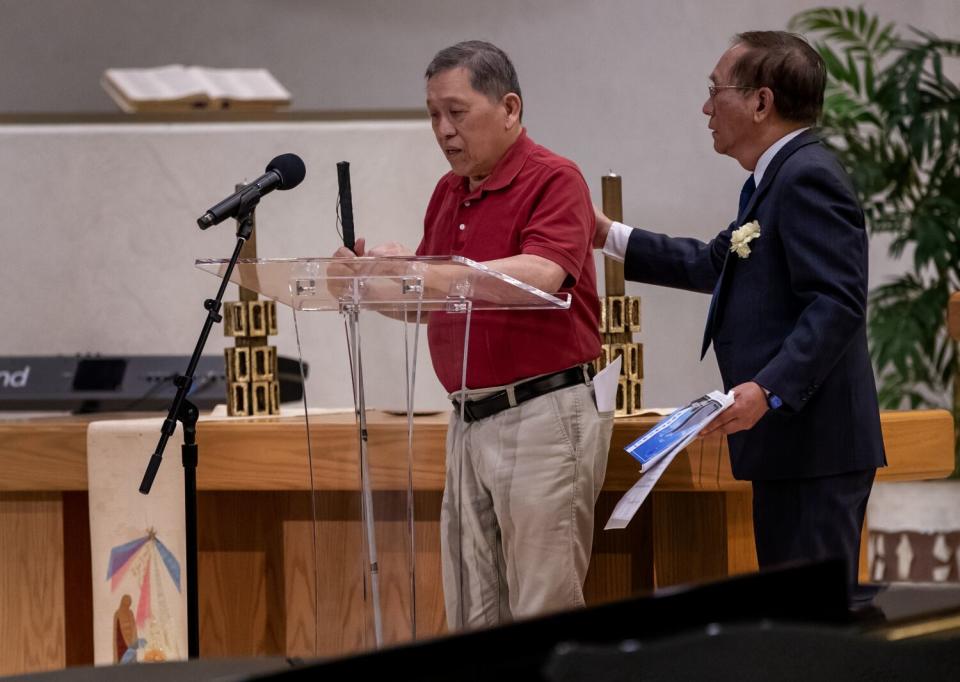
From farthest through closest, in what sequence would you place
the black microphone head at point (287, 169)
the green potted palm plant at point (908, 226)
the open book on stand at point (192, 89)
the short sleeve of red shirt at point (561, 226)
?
the open book on stand at point (192, 89) → the green potted palm plant at point (908, 226) → the black microphone head at point (287, 169) → the short sleeve of red shirt at point (561, 226)

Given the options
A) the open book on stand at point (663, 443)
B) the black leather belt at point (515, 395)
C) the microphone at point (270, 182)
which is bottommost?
the open book on stand at point (663, 443)

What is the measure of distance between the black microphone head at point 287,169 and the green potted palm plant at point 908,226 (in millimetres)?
2970

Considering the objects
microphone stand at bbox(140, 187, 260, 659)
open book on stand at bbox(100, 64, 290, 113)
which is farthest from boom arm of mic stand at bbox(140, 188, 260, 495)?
open book on stand at bbox(100, 64, 290, 113)

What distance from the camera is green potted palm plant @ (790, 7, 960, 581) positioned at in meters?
4.51

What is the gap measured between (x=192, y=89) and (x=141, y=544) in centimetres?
244

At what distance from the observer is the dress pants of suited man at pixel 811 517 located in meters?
1.96

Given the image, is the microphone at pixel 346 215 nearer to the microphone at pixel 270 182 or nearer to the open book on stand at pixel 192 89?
the microphone at pixel 270 182

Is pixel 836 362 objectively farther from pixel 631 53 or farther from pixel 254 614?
pixel 631 53

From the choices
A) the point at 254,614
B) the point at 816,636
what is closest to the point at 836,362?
the point at 816,636

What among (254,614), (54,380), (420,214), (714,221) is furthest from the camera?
(714,221)

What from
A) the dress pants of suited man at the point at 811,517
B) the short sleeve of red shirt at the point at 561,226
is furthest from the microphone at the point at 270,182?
the dress pants of suited man at the point at 811,517

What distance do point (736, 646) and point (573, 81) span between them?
4477 millimetres

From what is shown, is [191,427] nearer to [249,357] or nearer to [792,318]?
[249,357]

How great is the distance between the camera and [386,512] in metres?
1.94
